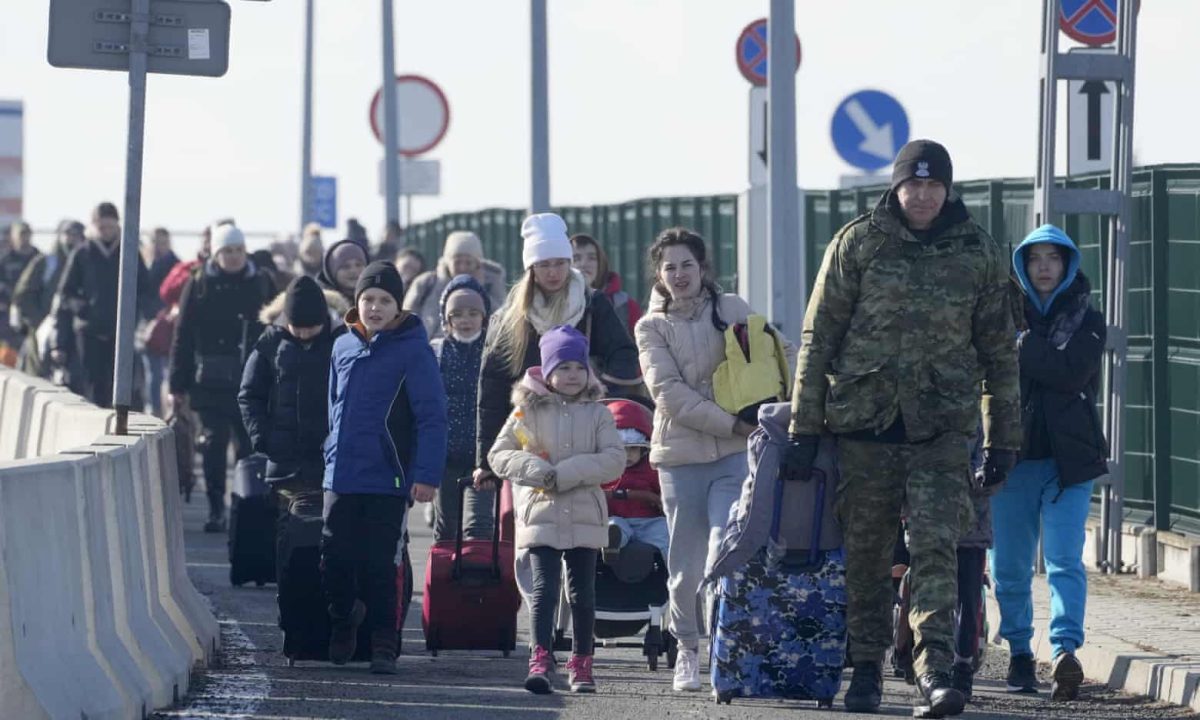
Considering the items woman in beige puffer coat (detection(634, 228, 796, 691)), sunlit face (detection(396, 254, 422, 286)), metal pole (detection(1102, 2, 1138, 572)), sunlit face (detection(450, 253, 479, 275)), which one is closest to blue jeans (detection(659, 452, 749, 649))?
woman in beige puffer coat (detection(634, 228, 796, 691))

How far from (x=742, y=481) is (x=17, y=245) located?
64.7 feet

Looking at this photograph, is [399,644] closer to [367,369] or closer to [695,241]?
[367,369]

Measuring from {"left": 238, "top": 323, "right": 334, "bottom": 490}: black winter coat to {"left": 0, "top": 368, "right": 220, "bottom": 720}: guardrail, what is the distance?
60 cm

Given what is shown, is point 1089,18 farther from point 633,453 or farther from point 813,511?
point 813,511

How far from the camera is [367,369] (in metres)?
11.9

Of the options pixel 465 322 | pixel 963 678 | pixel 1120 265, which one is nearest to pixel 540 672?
pixel 963 678

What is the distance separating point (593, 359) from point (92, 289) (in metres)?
10.6

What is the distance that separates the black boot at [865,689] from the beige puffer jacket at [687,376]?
4.11 feet

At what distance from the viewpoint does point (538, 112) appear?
2275 cm

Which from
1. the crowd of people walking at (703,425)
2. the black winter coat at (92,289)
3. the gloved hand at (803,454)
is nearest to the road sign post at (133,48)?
the crowd of people walking at (703,425)

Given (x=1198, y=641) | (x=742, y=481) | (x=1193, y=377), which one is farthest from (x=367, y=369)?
(x=1193, y=377)

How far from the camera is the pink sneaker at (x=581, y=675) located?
11398 millimetres

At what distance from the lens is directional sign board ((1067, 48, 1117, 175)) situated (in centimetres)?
1622

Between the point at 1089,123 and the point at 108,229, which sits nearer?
the point at 1089,123
